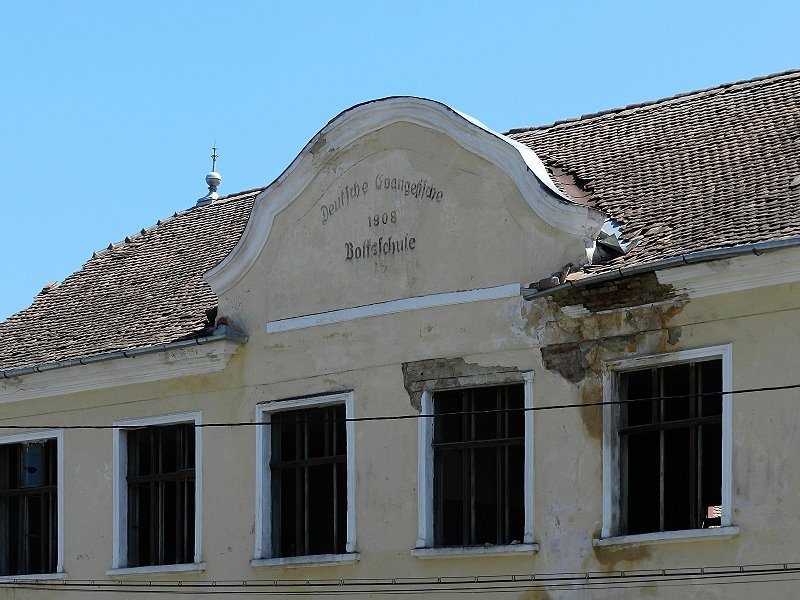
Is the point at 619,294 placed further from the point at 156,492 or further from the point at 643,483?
the point at 156,492

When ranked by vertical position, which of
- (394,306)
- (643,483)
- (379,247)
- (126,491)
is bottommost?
(126,491)

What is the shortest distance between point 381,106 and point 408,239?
1.50m

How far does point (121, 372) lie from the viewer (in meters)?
21.2

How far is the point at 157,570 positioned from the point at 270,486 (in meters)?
1.86

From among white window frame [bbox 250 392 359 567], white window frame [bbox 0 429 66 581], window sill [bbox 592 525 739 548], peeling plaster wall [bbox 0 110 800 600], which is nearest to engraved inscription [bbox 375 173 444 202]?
peeling plaster wall [bbox 0 110 800 600]

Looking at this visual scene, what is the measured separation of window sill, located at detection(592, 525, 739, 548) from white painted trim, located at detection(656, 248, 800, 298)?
2182 millimetres

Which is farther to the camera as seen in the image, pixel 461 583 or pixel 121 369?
pixel 121 369

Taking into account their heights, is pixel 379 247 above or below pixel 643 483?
above

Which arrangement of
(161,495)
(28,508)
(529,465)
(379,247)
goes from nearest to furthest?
(529,465)
(379,247)
(161,495)
(28,508)

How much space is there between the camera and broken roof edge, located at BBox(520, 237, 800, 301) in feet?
52.0

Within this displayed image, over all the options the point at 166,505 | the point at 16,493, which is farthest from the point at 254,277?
the point at 16,493

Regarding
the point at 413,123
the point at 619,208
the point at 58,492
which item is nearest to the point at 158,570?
the point at 58,492

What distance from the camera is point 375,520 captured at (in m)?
18.9

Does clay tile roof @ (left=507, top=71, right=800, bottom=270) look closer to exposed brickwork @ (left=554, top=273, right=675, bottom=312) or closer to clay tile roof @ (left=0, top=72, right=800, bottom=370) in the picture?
clay tile roof @ (left=0, top=72, right=800, bottom=370)
